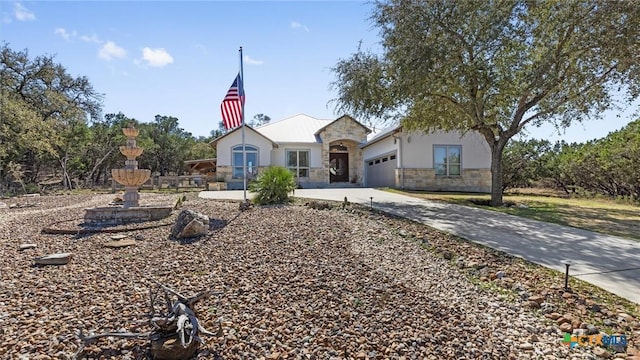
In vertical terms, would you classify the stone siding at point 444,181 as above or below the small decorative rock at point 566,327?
above

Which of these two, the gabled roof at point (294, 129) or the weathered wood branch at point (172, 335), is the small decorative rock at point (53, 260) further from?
the gabled roof at point (294, 129)

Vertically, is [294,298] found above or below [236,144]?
below

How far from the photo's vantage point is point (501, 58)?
10289 mm

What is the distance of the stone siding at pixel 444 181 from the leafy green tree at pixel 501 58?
242 inches

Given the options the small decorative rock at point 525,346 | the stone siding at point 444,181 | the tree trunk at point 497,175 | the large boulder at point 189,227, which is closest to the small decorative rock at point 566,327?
the small decorative rock at point 525,346

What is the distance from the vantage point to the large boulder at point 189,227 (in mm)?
6445

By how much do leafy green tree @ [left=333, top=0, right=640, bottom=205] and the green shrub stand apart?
3679 mm

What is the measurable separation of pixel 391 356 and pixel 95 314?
2998 millimetres

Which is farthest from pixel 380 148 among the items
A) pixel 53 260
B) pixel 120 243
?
pixel 53 260

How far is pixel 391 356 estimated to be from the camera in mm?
2801

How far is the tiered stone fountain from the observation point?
815 cm

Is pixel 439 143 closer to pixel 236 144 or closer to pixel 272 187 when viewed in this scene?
pixel 272 187

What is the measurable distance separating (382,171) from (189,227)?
15907 mm

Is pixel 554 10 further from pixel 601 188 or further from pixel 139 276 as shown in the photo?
pixel 601 188
